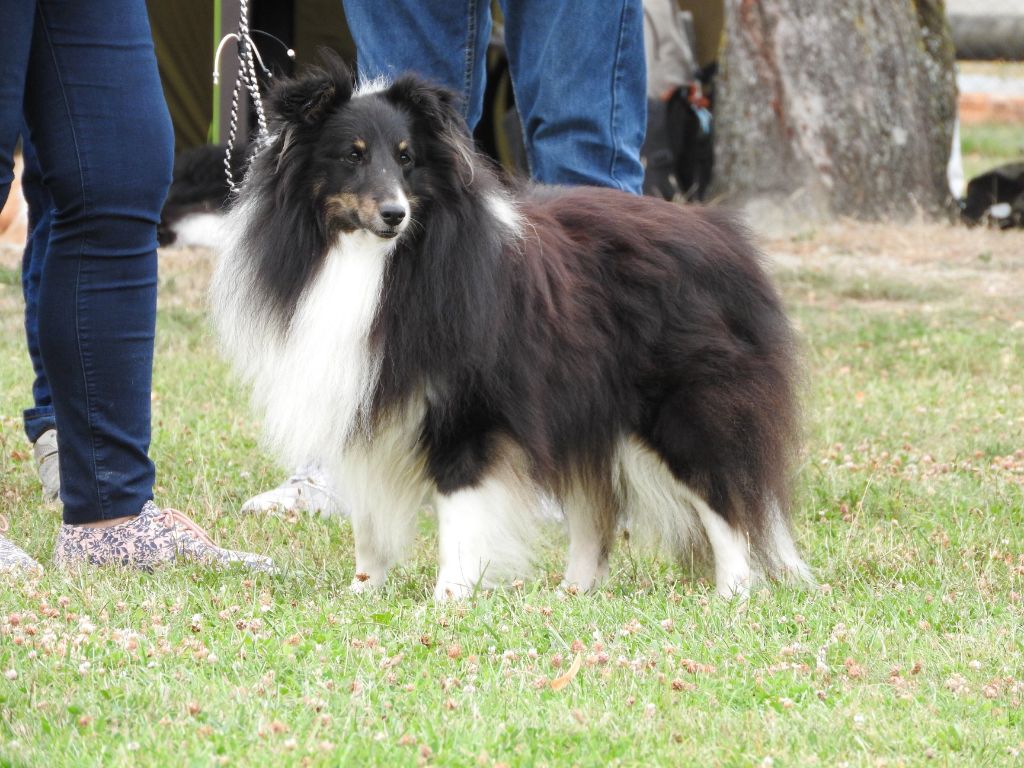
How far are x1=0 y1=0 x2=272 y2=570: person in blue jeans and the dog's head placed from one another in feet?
1.01

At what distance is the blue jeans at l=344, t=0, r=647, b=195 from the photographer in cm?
400

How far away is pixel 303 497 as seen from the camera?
4.42 meters

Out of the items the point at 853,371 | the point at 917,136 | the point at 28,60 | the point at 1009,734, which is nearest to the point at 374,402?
the point at 28,60

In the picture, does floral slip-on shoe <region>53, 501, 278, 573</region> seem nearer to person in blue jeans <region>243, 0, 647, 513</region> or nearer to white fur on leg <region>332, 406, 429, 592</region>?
white fur on leg <region>332, 406, 429, 592</region>

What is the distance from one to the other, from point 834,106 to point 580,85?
620 cm

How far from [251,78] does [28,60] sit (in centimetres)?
106

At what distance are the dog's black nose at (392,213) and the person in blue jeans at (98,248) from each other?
0.55m

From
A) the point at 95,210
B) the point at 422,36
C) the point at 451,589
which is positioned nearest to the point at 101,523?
the point at 95,210

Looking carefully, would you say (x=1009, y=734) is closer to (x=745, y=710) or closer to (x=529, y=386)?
(x=745, y=710)

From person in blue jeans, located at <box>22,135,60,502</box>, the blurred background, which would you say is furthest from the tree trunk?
person in blue jeans, located at <box>22,135,60,502</box>

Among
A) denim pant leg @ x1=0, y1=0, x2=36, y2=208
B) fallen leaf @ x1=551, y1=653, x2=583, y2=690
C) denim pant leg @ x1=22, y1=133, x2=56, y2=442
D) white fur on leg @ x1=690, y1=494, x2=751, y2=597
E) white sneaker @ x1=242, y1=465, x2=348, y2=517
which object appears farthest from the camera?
white sneaker @ x1=242, y1=465, x2=348, y2=517

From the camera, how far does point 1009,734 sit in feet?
8.01

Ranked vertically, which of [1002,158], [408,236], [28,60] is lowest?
[1002,158]

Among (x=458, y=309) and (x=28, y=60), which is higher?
(x=28, y=60)
